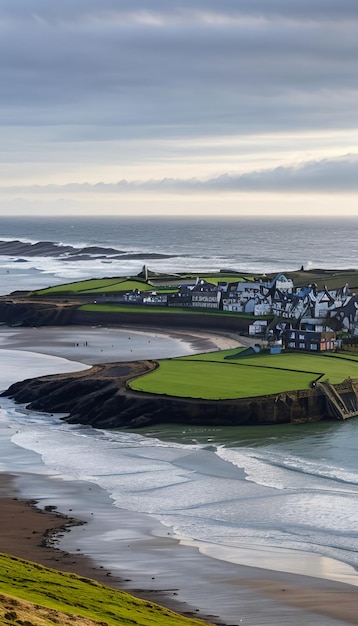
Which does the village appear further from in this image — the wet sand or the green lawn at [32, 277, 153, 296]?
the wet sand

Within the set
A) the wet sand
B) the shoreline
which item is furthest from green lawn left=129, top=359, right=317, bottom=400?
the shoreline

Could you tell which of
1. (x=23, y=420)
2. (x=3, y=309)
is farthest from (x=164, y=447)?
(x=3, y=309)

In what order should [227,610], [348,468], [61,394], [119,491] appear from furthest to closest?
[61,394] → [348,468] → [119,491] → [227,610]

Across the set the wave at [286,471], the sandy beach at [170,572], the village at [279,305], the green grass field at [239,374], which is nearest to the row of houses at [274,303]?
the village at [279,305]

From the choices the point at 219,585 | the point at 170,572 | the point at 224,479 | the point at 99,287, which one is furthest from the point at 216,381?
the point at 99,287

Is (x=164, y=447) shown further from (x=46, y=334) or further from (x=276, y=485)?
(x=46, y=334)

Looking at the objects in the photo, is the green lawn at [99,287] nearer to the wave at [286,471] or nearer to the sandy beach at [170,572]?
the wave at [286,471]
